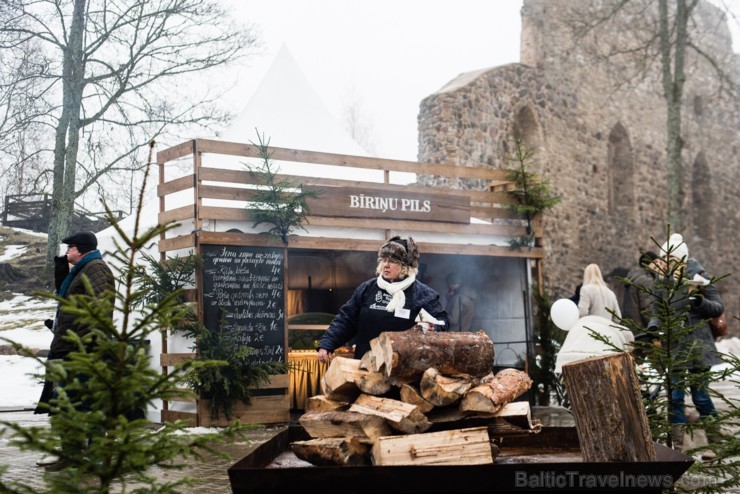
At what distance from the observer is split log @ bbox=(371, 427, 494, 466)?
12.4 feet

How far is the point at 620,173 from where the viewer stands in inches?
958

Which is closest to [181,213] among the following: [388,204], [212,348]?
[212,348]

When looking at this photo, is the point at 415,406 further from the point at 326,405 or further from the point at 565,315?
the point at 565,315

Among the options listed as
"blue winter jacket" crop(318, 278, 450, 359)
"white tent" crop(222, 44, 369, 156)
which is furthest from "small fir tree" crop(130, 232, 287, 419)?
"blue winter jacket" crop(318, 278, 450, 359)

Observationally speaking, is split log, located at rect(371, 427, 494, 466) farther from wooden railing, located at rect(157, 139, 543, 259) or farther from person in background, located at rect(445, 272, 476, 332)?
person in background, located at rect(445, 272, 476, 332)

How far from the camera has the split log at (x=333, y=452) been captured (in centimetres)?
393

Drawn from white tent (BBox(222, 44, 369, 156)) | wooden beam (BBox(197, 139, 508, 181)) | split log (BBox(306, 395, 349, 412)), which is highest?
white tent (BBox(222, 44, 369, 156))

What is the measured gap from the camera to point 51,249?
723 inches

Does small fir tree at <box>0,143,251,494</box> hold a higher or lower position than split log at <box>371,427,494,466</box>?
higher

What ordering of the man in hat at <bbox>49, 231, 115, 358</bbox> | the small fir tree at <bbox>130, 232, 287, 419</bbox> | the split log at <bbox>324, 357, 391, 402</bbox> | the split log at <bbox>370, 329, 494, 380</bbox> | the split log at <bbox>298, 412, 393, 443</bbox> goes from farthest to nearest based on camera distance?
the small fir tree at <bbox>130, 232, 287, 419</bbox>, the man in hat at <bbox>49, 231, 115, 358</bbox>, the split log at <bbox>324, 357, 391, 402</bbox>, the split log at <bbox>370, 329, 494, 380</bbox>, the split log at <bbox>298, 412, 393, 443</bbox>

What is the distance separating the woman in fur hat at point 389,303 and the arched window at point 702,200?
23.7m

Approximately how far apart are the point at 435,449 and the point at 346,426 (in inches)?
20.5

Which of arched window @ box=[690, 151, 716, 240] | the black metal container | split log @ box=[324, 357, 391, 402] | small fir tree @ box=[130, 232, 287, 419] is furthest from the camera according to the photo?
arched window @ box=[690, 151, 716, 240]

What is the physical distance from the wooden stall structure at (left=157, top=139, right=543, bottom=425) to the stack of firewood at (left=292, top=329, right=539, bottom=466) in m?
5.09
